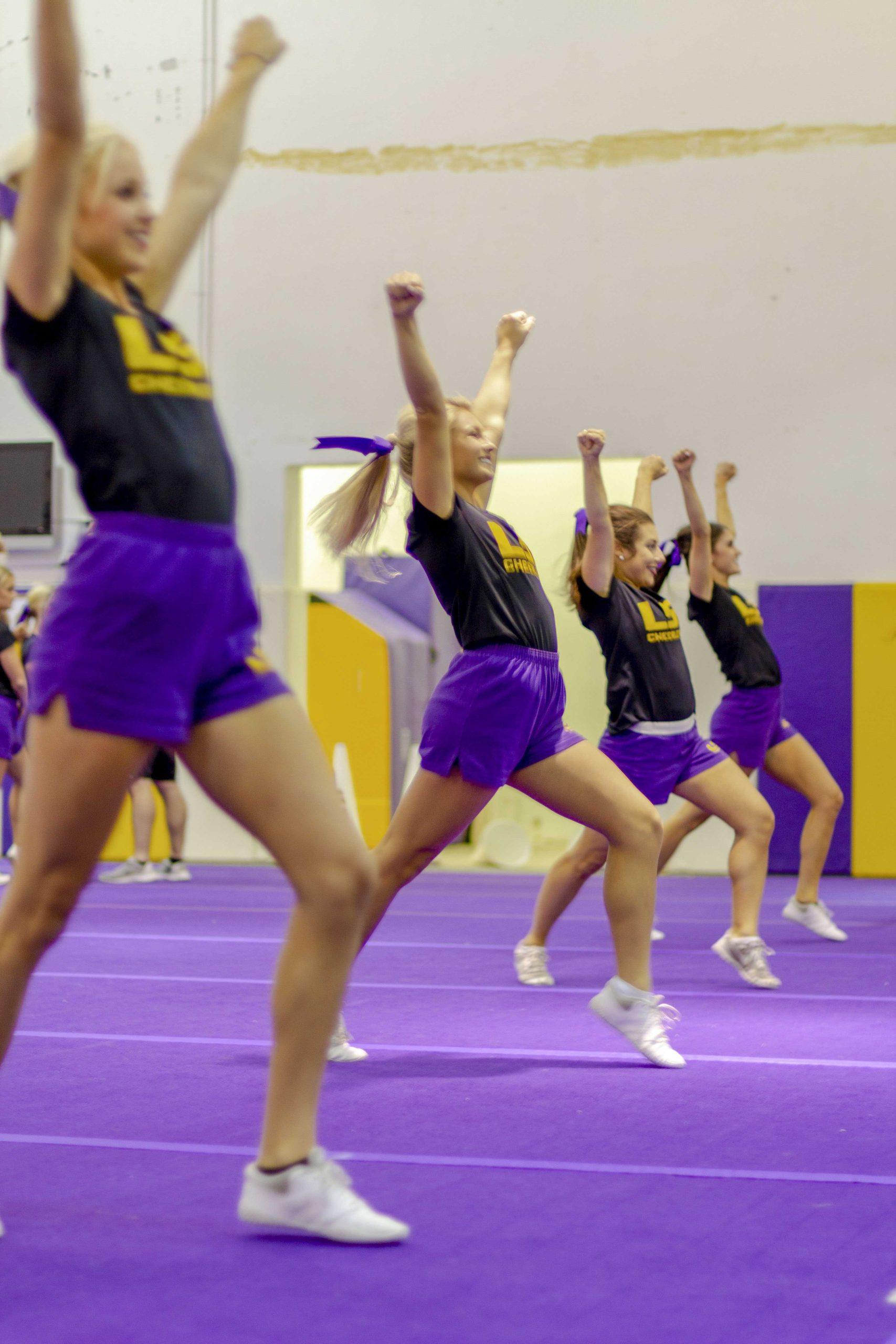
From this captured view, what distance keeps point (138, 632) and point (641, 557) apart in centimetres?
334

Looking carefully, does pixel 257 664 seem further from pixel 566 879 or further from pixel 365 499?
pixel 566 879

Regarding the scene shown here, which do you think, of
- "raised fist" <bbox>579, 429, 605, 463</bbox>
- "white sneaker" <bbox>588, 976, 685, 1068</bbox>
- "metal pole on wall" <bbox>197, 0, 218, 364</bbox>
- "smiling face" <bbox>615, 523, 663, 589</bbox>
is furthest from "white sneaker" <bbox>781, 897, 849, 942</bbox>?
"metal pole on wall" <bbox>197, 0, 218, 364</bbox>

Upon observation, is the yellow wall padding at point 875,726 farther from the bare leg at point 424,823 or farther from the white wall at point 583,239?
the bare leg at point 424,823

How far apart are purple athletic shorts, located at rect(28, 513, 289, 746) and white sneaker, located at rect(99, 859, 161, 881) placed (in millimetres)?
8139

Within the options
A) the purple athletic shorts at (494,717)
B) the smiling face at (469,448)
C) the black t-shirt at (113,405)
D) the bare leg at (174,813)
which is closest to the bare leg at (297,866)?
the black t-shirt at (113,405)

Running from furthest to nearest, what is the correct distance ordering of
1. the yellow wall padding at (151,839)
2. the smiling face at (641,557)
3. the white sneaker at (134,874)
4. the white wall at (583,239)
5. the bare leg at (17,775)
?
1. the yellow wall padding at (151,839)
2. the white wall at (583,239)
3. the white sneaker at (134,874)
4. the bare leg at (17,775)
5. the smiling face at (641,557)

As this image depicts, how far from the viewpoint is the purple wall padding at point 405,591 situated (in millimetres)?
11672

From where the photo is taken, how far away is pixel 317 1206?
96.9 inches

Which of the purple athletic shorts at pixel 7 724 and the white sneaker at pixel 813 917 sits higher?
the purple athletic shorts at pixel 7 724

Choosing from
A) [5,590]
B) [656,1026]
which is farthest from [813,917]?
[5,590]

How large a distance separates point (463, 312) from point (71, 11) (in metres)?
9.29

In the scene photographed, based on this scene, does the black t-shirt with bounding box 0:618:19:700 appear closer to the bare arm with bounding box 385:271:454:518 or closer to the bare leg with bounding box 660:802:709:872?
the bare leg with bounding box 660:802:709:872

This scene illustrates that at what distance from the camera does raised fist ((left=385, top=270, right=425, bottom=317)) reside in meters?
3.14

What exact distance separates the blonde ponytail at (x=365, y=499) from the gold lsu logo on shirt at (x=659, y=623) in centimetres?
137
